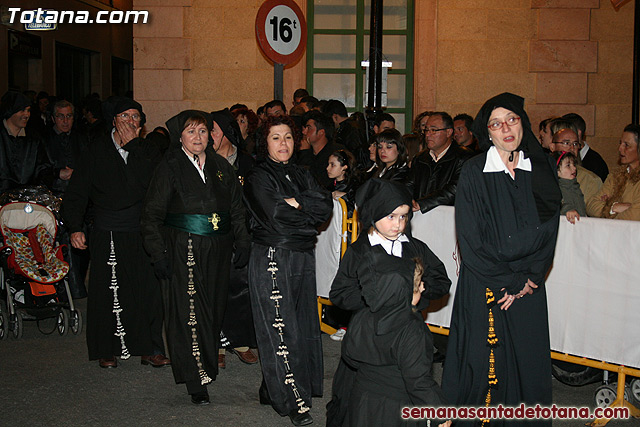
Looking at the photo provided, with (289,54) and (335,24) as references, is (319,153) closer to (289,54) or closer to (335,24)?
(289,54)

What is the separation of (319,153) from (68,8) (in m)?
17.9

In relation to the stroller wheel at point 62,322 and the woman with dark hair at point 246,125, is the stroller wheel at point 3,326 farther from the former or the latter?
the woman with dark hair at point 246,125

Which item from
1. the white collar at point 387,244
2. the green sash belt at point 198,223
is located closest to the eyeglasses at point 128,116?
the green sash belt at point 198,223

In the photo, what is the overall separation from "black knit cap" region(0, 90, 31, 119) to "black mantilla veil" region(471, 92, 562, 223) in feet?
18.0

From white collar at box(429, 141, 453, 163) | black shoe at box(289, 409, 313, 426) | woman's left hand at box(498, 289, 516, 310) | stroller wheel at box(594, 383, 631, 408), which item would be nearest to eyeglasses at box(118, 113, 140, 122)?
white collar at box(429, 141, 453, 163)

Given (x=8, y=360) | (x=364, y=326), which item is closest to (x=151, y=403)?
(x=8, y=360)

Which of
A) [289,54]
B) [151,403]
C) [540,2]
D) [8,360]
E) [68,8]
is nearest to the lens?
[151,403]

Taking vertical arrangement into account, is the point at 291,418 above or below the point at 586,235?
below

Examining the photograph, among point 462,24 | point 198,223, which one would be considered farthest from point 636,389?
point 462,24

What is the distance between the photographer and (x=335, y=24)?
13.0 m

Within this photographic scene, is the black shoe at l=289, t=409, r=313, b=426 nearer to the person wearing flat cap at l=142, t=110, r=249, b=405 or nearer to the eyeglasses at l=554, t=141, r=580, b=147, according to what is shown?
the person wearing flat cap at l=142, t=110, r=249, b=405

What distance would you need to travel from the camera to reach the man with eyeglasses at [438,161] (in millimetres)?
6941

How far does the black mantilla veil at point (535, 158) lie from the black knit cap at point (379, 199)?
845 millimetres

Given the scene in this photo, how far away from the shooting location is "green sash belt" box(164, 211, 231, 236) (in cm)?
575
